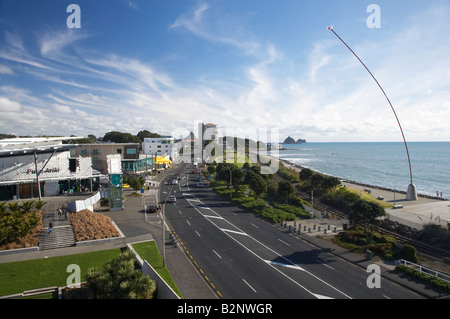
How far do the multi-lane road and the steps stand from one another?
36.0 feet

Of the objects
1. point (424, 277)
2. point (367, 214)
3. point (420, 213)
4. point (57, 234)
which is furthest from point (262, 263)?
point (420, 213)

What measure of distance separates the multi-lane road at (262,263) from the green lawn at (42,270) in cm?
819

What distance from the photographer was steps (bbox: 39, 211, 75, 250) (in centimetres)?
2566

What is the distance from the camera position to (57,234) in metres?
27.0

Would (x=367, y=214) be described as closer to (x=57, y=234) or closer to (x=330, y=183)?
(x=330, y=183)

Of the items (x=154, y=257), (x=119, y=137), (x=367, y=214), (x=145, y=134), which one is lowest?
(x=154, y=257)

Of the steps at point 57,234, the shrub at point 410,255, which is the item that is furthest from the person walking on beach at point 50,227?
the shrub at point 410,255

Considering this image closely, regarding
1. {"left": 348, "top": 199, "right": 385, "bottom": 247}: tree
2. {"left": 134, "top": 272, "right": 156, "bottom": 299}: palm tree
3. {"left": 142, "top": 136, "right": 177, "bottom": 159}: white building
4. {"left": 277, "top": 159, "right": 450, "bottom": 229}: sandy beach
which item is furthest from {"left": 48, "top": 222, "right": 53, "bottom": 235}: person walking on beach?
{"left": 142, "top": 136, "right": 177, "bottom": 159}: white building

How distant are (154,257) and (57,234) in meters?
11.7

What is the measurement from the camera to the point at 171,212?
129 feet

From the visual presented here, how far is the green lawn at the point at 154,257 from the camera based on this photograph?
1941 cm

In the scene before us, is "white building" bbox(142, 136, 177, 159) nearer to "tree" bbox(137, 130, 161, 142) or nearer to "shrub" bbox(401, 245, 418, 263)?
"tree" bbox(137, 130, 161, 142)
